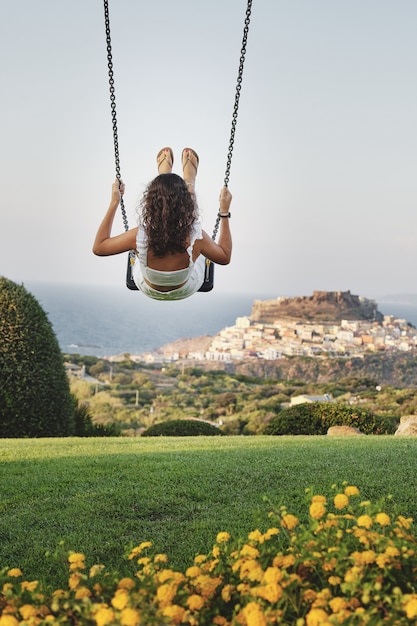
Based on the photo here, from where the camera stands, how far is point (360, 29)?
1869 cm

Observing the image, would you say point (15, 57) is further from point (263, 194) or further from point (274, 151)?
point (263, 194)

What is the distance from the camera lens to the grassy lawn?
4.02 meters

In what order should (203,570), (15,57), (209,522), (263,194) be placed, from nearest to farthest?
(203,570)
(209,522)
(15,57)
(263,194)

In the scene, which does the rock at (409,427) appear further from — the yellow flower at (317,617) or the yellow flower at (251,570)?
the yellow flower at (317,617)

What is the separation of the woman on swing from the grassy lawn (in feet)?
5.01

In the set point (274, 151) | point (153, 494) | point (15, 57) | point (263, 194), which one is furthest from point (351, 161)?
point (153, 494)

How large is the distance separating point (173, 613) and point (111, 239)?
2.88 metres

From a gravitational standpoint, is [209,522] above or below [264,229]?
below

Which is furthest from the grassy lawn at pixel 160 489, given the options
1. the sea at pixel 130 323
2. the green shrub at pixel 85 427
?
the sea at pixel 130 323

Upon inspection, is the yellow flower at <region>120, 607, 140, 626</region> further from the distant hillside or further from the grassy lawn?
the distant hillside

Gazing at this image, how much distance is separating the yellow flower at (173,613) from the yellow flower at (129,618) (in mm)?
150

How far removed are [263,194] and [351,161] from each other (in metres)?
10.1

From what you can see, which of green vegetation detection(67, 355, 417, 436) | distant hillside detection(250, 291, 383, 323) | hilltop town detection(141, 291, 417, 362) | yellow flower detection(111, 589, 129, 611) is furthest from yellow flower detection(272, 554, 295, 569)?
distant hillside detection(250, 291, 383, 323)

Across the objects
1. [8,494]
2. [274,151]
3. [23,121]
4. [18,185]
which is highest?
[274,151]
